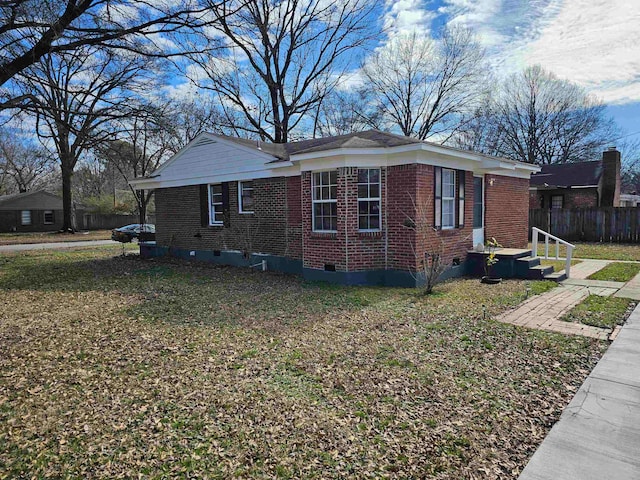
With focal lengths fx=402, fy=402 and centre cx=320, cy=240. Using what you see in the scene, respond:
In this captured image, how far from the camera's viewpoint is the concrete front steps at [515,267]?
32.6 feet

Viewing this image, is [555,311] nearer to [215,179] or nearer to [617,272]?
[617,272]

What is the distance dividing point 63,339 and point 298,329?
135 inches

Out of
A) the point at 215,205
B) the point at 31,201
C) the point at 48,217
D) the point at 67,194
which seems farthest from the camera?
the point at 48,217

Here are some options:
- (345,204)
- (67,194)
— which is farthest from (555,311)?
(67,194)

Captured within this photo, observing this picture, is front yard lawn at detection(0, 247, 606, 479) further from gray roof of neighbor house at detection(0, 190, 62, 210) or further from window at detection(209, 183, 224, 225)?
gray roof of neighbor house at detection(0, 190, 62, 210)

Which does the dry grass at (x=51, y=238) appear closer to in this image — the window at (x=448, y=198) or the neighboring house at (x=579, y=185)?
the window at (x=448, y=198)

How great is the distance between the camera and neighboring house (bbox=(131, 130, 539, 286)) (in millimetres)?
9250

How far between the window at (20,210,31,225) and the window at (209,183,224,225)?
36614 mm

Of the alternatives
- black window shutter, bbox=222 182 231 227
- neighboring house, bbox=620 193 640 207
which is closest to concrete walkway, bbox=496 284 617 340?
black window shutter, bbox=222 182 231 227

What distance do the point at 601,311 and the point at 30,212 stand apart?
47748 millimetres

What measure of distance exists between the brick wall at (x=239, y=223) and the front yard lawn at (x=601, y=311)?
675cm

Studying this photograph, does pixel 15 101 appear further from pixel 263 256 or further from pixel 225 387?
pixel 225 387

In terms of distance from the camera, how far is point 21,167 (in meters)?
52.1

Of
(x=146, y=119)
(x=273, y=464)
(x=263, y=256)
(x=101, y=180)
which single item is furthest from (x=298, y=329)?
(x=101, y=180)
